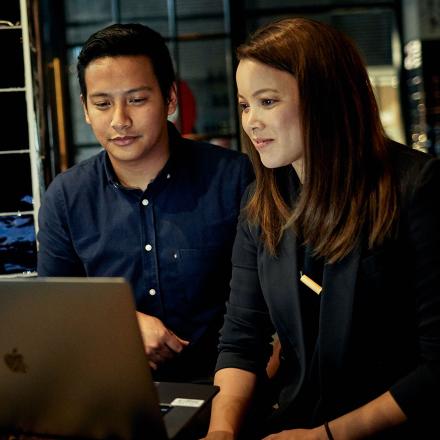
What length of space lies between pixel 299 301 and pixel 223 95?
4721 millimetres

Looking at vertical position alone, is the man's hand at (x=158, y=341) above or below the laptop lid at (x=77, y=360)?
below

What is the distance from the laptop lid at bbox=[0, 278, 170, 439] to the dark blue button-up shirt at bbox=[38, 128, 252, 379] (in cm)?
88

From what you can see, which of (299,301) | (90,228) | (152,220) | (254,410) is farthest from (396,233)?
(90,228)

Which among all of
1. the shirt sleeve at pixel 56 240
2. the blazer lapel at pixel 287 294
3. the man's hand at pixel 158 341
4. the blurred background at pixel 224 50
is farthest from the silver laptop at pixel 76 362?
the blurred background at pixel 224 50

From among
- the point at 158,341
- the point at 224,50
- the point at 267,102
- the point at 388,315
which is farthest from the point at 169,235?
the point at 224,50

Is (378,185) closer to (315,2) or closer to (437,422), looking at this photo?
(437,422)

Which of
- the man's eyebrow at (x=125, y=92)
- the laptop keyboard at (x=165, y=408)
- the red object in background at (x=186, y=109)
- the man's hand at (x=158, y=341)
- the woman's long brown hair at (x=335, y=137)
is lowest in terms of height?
the man's hand at (x=158, y=341)

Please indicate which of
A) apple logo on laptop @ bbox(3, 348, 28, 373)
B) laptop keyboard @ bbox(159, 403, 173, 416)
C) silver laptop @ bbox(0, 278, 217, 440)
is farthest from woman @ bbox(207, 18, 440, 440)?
apple logo on laptop @ bbox(3, 348, 28, 373)

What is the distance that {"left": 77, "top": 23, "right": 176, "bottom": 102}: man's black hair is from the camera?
2025 millimetres

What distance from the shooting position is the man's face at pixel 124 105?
6.48 ft

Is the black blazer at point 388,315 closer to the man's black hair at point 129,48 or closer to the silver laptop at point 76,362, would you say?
the silver laptop at point 76,362

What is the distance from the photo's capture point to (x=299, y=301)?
1.48 m

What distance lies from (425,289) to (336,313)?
18 cm

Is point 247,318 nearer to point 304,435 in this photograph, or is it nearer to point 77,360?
point 304,435
